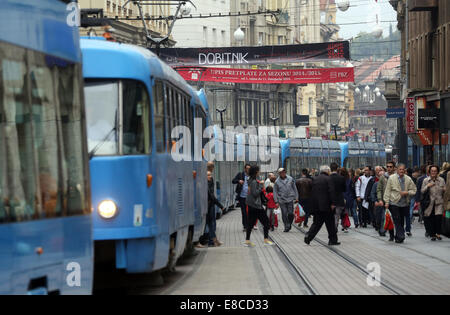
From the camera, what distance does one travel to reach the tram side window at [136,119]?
12109 millimetres

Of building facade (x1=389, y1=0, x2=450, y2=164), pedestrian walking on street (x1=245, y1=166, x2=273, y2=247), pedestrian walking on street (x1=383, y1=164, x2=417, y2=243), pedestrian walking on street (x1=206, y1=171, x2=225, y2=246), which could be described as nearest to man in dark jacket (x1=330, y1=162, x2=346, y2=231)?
pedestrian walking on street (x1=383, y1=164, x2=417, y2=243)

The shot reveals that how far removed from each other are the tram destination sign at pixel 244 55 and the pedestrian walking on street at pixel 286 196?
60.9 feet

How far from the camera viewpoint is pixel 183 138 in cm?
1590

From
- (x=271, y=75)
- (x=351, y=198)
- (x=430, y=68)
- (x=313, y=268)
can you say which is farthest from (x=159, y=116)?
(x=271, y=75)

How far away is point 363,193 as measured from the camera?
29734mm

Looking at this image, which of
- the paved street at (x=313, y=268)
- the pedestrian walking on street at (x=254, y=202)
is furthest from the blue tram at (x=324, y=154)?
the pedestrian walking on street at (x=254, y=202)

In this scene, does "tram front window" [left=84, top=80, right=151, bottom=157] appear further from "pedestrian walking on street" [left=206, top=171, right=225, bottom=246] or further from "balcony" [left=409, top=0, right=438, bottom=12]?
"balcony" [left=409, top=0, right=438, bottom=12]

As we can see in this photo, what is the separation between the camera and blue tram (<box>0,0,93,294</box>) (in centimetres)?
707

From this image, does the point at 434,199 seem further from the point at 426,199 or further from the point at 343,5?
the point at 343,5

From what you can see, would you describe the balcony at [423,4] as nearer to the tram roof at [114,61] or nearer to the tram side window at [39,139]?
the tram roof at [114,61]

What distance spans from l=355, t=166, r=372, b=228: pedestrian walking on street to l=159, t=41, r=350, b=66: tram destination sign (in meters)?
16.8

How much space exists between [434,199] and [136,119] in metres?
12.3

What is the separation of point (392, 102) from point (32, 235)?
170 feet

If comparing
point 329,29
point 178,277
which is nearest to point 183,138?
point 178,277
